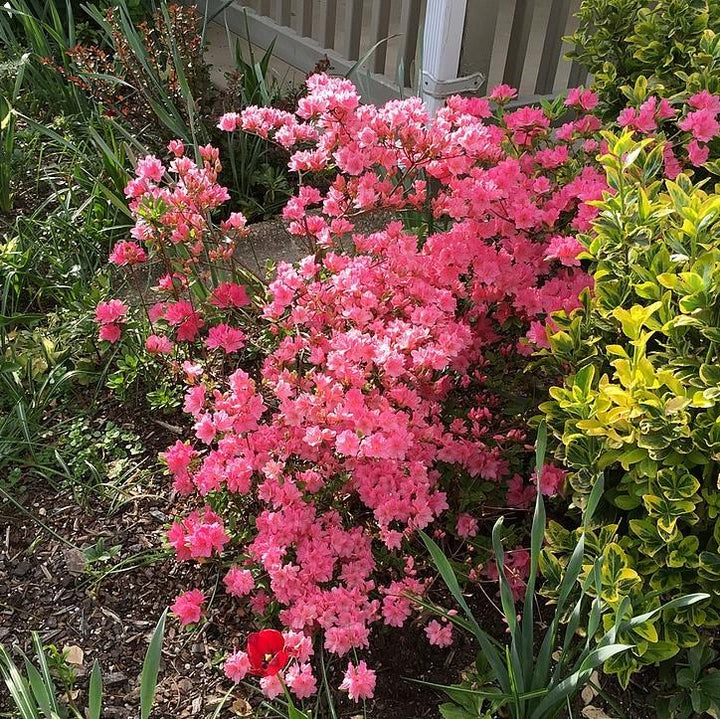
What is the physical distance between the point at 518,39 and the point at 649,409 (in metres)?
2.36

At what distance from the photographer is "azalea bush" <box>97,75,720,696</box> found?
175cm

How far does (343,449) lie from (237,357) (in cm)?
97

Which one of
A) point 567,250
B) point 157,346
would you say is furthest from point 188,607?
point 567,250

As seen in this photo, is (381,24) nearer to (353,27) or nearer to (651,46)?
(353,27)

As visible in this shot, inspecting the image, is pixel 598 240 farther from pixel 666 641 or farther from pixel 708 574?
pixel 666 641

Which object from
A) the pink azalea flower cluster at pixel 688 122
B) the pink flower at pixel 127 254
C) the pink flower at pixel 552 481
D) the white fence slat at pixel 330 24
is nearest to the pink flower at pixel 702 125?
the pink azalea flower cluster at pixel 688 122

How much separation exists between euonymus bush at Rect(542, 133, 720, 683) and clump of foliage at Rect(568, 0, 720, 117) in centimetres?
65

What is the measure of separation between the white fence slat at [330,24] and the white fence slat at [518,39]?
944 millimetres

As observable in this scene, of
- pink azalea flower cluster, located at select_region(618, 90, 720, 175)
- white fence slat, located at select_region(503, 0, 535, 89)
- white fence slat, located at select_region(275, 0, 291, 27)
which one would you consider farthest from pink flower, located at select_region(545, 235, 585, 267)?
white fence slat, located at select_region(275, 0, 291, 27)

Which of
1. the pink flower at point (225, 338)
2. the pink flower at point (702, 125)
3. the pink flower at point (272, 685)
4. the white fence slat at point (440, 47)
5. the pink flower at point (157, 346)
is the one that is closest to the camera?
the pink flower at point (272, 685)

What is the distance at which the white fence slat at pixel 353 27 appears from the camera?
3.71m

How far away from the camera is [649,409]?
142 cm

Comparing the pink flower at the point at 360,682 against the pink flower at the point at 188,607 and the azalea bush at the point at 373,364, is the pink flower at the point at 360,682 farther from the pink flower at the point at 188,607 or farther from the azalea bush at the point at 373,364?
the pink flower at the point at 188,607

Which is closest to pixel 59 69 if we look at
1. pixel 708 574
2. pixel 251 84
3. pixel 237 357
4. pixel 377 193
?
pixel 251 84
